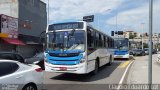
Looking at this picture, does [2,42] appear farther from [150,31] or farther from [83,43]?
[150,31]

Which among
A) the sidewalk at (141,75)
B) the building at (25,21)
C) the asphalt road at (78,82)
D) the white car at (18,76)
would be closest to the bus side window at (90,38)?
the asphalt road at (78,82)

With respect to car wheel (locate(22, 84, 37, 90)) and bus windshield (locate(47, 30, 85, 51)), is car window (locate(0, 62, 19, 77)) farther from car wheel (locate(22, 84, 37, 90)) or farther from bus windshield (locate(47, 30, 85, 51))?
bus windshield (locate(47, 30, 85, 51))

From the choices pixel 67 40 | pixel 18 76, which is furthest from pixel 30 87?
pixel 67 40

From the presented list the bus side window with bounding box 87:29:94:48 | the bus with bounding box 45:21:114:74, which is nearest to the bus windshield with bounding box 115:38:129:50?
the bus side window with bounding box 87:29:94:48

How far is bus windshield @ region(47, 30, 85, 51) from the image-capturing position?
47.9 feet

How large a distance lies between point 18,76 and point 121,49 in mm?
29671

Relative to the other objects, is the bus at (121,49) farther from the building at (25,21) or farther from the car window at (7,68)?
the car window at (7,68)

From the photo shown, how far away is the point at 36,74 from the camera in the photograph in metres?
9.32

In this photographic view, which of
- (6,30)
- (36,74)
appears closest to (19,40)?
(6,30)

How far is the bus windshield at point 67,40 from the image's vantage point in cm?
1461

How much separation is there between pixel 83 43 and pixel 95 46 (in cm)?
250

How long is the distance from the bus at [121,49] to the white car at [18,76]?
27817 millimetres

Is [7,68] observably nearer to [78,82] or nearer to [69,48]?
[78,82]

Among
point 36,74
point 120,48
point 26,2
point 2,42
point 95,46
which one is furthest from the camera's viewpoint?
point 26,2
